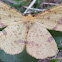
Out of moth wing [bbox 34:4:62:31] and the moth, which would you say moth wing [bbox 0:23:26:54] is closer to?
the moth

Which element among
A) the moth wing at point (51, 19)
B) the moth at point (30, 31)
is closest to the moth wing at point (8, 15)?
the moth at point (30, 31)

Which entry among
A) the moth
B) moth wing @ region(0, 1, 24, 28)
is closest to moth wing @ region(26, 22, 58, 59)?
the moth

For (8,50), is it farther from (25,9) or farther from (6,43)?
(25,9)

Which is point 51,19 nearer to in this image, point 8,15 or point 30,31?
point 30,31

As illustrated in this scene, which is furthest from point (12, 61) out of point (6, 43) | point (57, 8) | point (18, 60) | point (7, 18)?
point (57, 8)

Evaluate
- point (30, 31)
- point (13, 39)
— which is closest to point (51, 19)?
point (30, 31)

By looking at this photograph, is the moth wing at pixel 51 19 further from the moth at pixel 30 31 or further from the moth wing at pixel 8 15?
the moth wing at pixel 8 15
